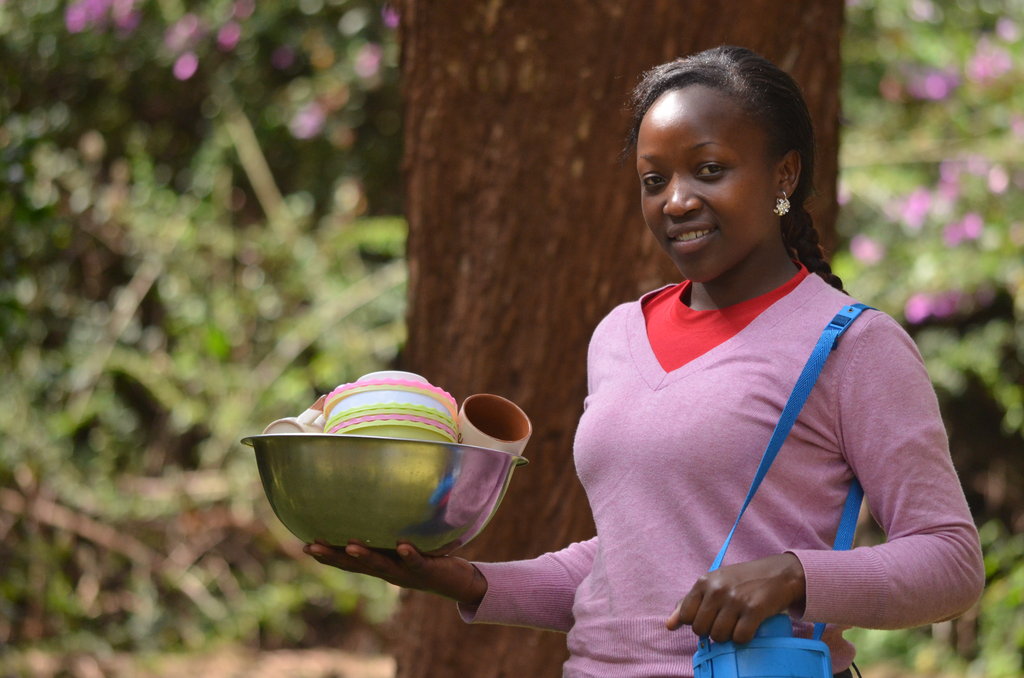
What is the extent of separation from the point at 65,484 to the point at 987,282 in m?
3.50

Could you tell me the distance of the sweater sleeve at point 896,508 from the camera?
133 centimetres

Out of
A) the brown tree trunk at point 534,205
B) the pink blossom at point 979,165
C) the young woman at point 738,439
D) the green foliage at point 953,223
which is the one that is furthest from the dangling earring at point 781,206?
the pink blossom at point 979,165

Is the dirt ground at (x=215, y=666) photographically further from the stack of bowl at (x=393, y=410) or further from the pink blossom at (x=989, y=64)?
the stack of bowl at (x=393, y=410)

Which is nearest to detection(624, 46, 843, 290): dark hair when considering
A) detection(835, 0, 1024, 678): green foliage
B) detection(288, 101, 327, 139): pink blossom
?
detection(835, 0, 1024, 678): green foliage

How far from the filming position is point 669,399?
1.48 meters

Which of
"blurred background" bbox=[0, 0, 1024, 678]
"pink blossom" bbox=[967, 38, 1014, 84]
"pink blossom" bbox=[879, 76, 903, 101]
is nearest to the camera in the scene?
"pink blossom" bbox=[967, 38, 1014, 84]

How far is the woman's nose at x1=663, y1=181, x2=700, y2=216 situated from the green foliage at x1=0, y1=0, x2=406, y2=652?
358cm

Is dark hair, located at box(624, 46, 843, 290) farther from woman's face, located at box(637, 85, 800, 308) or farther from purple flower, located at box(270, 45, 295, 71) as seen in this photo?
purple flower, located at box(270, 45, 295, 71)

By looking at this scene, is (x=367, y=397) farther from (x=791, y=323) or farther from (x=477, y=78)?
(x=477, y=78)

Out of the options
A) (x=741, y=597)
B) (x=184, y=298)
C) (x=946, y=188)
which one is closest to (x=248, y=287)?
(x=184, y=298)

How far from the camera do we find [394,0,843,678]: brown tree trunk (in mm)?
2617

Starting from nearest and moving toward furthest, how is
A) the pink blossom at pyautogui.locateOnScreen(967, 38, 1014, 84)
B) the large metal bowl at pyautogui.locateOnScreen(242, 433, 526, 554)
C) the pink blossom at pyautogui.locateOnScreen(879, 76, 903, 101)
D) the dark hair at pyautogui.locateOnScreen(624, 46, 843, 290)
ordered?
the large metal bowl at pyautogui.locateOnScreen(242, 433, 526, 554) → the dark hair at pyautogui.locateOnScreen(624, 46, 843, 290) → the pink blossom at pyautogui.locateOnScreen(967, 38, 1014, 84) → the pink blossom at pyautogui.locateOnScreen(879, 76, 903, 101)

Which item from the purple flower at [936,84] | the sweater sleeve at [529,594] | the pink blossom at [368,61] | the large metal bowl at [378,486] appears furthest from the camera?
the pink blossom at [368,61]

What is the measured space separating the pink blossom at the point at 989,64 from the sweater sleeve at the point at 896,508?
345 centimetres
